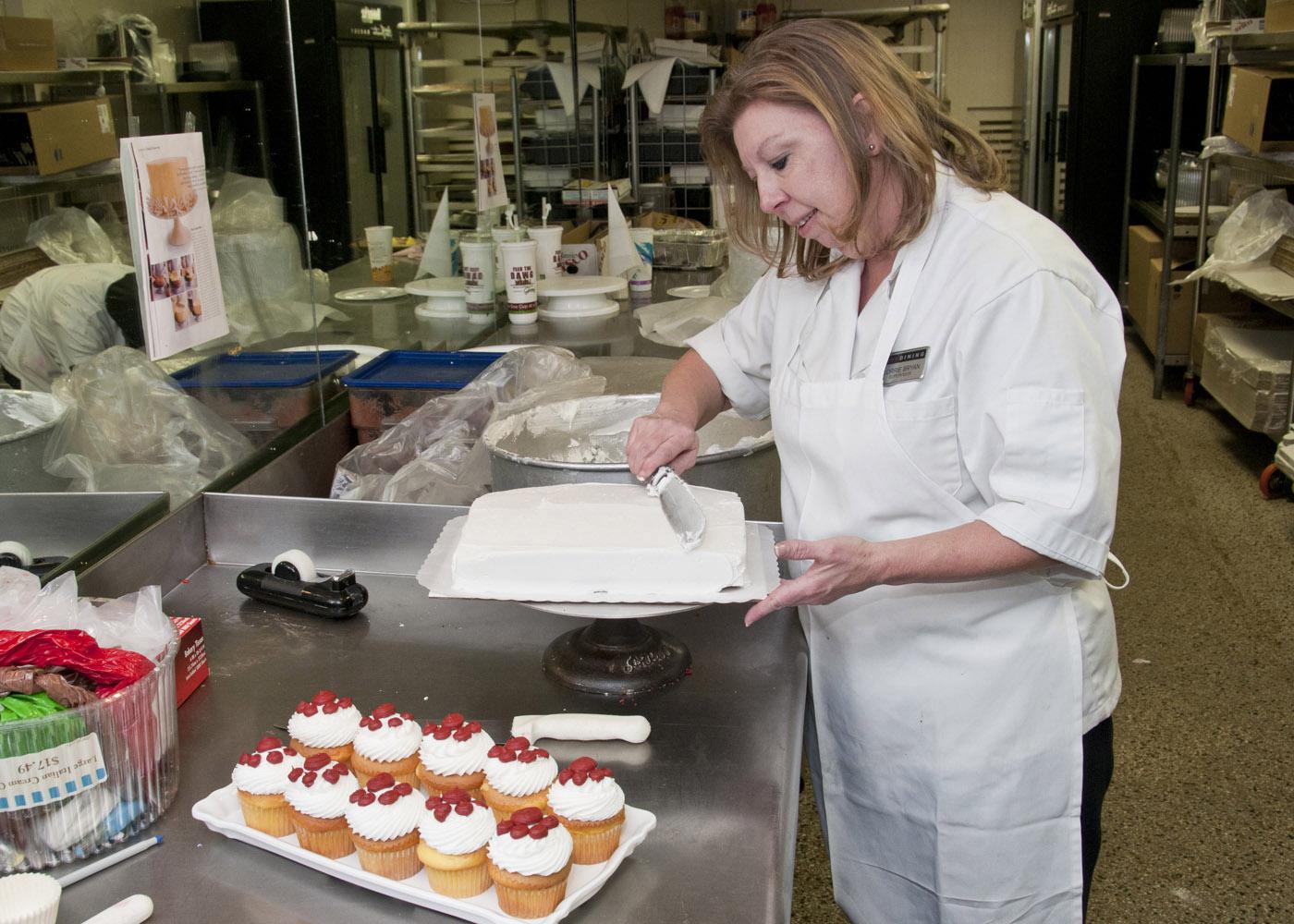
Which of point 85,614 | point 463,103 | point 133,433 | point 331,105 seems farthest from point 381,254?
point 85,614

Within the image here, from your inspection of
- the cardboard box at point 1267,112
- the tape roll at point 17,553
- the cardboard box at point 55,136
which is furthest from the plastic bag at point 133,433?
the cardboard box at point 1267,112

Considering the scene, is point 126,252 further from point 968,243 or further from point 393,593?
point 968,243

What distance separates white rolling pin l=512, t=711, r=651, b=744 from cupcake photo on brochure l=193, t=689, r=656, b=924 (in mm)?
125

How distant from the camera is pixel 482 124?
11.6ft

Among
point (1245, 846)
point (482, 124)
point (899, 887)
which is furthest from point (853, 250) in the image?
point (482, 124)

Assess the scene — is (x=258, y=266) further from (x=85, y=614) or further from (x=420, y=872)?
(x=420, y=872)

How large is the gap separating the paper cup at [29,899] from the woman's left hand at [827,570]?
633 mm

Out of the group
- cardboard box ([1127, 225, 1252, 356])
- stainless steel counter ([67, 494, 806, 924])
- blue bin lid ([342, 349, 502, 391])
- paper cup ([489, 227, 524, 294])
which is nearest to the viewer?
stainless steel counter ([67, 494, 806, 924])

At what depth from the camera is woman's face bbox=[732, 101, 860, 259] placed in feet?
4.13

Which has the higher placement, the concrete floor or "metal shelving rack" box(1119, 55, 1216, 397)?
"metal shelving rack" box(1119, 55, 1216, 397)

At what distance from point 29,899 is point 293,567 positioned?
2.36 ft

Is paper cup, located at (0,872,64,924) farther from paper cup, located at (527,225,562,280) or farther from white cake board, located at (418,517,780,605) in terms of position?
paper cup, located at (527,225,562,280)

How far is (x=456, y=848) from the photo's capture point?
0.96 metres

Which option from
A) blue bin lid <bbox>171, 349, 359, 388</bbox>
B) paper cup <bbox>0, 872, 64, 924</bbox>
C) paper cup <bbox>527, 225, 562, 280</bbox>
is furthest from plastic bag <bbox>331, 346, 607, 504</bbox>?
paper cup <bbox>527, 225, 562, 280</bbox>
